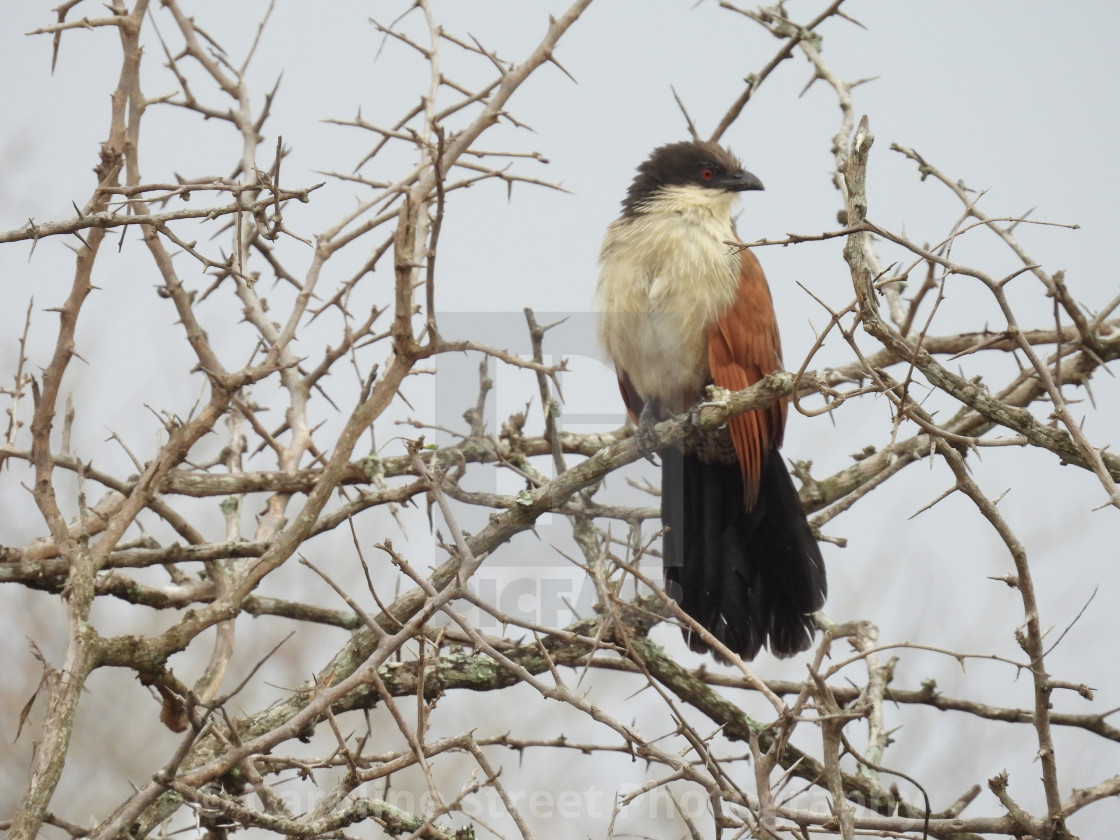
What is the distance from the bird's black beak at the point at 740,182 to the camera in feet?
12.3

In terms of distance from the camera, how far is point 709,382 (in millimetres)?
3582

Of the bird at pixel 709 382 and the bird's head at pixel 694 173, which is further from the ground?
the bird's head at pixel 694 173

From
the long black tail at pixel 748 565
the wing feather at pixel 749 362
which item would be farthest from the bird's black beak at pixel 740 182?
the long black tail at pixel 748 565

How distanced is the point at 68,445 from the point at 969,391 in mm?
2032

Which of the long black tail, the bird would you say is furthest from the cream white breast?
the long black tail

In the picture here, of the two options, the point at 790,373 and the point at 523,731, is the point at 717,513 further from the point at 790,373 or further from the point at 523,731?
the point at 523,731

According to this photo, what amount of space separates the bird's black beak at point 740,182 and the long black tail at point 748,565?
99 cm

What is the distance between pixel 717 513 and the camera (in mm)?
3438

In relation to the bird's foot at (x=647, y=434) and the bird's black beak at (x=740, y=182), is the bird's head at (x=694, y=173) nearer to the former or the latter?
the bird's black beak at (x=740, y=182)

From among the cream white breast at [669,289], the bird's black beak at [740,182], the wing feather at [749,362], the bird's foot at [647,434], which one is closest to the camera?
the bird's foot at [647,434]

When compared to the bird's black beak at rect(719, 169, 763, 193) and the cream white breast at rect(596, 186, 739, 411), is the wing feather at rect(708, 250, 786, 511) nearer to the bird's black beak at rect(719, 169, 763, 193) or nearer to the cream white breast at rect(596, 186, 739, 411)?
the cream white breast at rect(596, 186, 739, 411)

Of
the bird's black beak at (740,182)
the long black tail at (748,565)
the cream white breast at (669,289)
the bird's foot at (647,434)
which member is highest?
the bird's black beak at (740,182)

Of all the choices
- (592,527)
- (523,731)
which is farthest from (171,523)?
(523,731)

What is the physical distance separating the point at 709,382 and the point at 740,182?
736 millimetres
